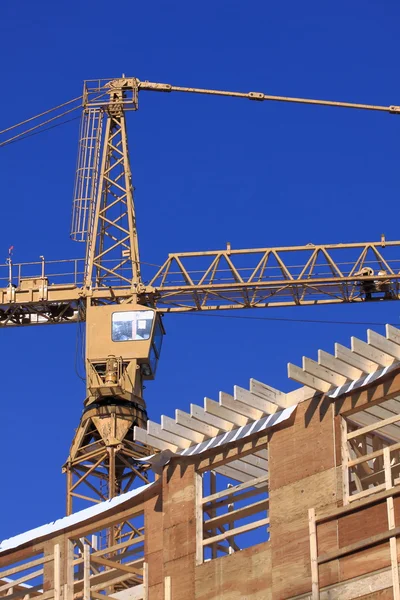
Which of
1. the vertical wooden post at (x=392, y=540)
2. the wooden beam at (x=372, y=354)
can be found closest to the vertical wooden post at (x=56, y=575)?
the wooden beam at (x=372, y=354)

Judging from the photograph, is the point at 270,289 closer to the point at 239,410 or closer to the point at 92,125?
the point at 92,125

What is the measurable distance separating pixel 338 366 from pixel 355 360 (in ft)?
1.14

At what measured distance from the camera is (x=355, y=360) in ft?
108

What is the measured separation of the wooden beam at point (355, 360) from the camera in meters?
32.8

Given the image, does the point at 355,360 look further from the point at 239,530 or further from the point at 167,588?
the point at 167,588

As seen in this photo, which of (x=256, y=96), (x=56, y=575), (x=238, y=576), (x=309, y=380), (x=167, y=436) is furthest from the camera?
(x=256, y=96)

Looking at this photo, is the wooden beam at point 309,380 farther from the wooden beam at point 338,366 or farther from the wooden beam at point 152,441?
the wooden beam at point 152,441

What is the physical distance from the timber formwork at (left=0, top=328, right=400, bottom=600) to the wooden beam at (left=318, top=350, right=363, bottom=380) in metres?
0.05

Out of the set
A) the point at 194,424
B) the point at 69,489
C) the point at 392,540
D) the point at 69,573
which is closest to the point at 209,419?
the point at 194,424

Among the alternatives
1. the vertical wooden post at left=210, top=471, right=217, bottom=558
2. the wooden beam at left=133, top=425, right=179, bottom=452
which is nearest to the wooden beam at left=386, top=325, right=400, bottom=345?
the wooden beam at left=133, top=425, right=179, bottom=452

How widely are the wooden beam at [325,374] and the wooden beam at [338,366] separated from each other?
0.45 ft

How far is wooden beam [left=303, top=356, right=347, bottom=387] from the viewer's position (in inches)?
1297

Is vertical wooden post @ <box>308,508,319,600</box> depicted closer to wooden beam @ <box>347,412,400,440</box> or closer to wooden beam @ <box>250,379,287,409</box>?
wooden beam @ <box>347,412,400,440</box>

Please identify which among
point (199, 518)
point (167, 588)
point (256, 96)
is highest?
point (256, 96)
